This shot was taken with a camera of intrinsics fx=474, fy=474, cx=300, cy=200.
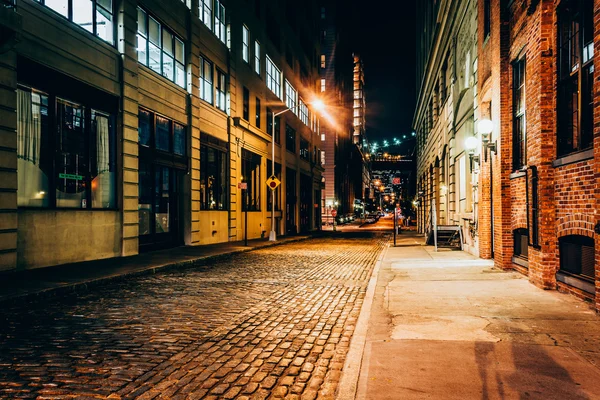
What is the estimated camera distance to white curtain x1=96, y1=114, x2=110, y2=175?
15992 millimetres

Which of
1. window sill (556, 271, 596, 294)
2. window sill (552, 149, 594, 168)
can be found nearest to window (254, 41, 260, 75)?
window sill (552, 149, 594, 168)

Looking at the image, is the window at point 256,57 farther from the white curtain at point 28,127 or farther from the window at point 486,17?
the white curtain at point 28,127

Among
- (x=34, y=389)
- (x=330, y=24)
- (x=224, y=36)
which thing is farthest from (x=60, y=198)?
(x=330, y=24)

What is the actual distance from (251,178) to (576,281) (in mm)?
24841

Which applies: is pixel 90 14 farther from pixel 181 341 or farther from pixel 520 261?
pixel 520 261

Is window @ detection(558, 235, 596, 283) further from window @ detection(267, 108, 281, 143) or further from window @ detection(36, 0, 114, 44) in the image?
window @ detection(267, 108, 281, 143)

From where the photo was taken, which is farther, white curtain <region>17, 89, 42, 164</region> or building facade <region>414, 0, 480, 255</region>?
building facade <region>414, 0, 480, 255</region>

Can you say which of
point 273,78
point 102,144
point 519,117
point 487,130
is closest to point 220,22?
point 273,78

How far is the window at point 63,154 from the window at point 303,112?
30201mm

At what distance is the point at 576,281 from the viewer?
8312mm

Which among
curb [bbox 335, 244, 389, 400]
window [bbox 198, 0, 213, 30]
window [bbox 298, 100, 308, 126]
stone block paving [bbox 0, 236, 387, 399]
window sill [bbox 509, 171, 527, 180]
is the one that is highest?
window [bbox 198, 0, 213, 30]

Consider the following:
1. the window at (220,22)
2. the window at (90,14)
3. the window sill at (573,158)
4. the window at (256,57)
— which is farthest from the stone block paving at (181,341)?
the window at (256,57)

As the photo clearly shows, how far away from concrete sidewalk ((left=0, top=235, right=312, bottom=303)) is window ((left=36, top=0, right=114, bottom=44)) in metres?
7.51

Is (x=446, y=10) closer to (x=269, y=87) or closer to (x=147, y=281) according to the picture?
(x=269, y=87)
